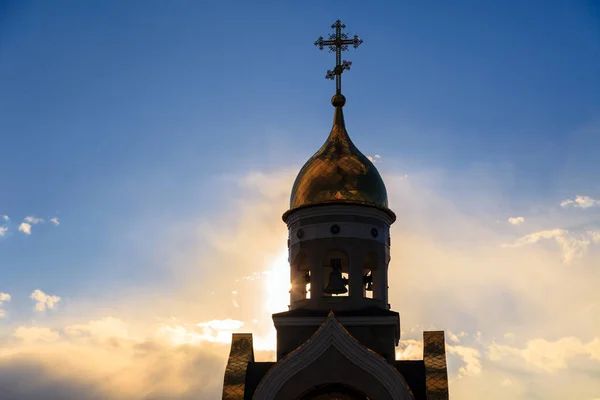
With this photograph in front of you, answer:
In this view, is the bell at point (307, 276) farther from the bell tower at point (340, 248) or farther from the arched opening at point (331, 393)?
the arched opening at point (331, 393)

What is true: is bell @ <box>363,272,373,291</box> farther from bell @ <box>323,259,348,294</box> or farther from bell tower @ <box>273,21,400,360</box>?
bell @ <box>323,259,348,294</box>

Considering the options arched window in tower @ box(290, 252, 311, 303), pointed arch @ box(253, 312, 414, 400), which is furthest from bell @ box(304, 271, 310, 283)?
pointed arch @ box(253, 312, 414, 400)

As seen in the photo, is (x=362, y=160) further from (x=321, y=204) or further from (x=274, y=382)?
(x=274, y=382)

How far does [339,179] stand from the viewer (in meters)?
19.4

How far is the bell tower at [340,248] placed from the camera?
721 inches

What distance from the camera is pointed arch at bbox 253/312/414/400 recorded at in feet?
56.0

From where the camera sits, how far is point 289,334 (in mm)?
18516

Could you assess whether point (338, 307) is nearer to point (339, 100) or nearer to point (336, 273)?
point (336, 273)

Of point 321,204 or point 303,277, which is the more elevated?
point 321,204

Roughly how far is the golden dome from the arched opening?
13.1 feet

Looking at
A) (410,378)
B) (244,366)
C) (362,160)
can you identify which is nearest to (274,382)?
(244,366)

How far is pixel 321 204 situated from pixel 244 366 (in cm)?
373

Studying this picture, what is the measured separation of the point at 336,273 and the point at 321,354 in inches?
77.7

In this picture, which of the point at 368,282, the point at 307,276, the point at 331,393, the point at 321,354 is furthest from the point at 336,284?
the point at 331,393
